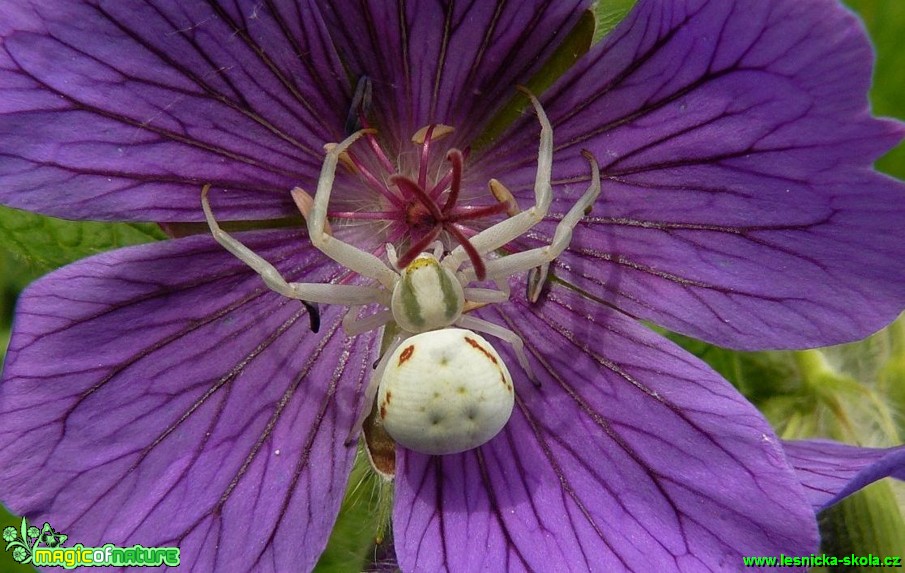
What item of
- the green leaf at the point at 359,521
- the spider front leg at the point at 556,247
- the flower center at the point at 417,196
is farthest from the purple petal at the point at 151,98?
the green leaf at the point at 359,521

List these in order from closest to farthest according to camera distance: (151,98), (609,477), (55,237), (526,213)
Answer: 1. (151,98)
2. (526,213)
3. (609,477)
4. (55,237)

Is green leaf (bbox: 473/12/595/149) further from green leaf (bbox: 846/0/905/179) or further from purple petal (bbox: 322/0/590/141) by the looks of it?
green leaf (bbox: 846/0/905/179)

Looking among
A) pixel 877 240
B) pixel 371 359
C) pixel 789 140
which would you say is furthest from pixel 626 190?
pixel 371 359

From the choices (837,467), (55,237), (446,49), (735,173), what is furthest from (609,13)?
(55,237)

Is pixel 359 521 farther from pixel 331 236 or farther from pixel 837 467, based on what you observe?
pixel 837 467

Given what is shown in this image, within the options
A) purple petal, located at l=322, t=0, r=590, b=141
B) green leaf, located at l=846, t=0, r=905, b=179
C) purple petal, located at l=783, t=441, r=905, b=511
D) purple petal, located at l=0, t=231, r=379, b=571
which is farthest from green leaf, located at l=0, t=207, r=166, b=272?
green leaf, located at l=846, t=0, r=905, b=179

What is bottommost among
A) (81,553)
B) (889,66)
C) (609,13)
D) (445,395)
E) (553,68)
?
(81,553)

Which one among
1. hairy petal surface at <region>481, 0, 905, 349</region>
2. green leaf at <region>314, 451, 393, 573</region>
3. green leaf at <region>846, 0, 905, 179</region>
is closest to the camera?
hairy petal surface at <region>481, 0, 905, 349</region>
